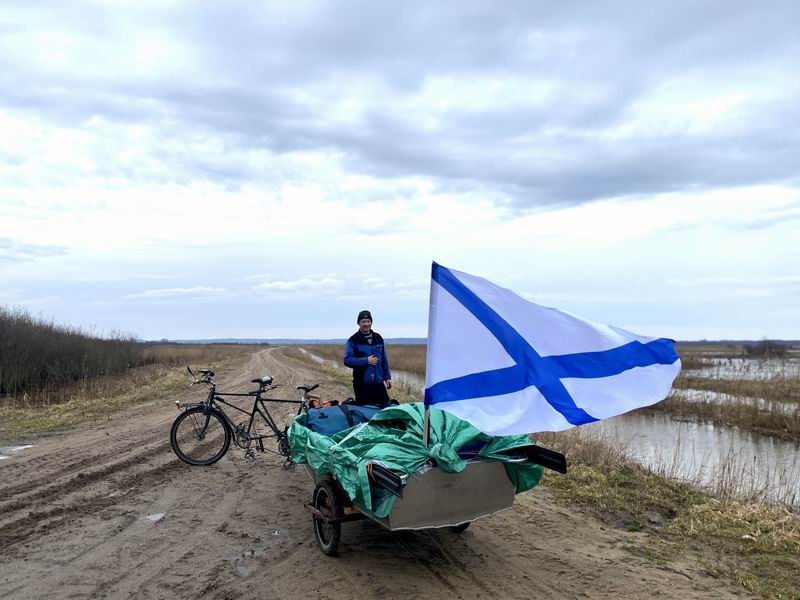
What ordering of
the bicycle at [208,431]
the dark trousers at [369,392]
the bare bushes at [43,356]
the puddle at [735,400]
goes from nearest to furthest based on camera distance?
the dark trousers at [369,392] < the bicycle at [208,431] < the puddle at [735,400] < the bare bushes at [43,356]

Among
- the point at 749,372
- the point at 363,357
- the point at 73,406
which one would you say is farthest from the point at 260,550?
the point at 749,372

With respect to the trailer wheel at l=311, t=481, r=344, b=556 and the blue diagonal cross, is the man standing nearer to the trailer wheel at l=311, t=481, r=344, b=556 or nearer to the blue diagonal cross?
the trailer wheel at l=311, t=481, r=344, b=556

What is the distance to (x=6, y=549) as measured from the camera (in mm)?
5129

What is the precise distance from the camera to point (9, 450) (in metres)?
9.23

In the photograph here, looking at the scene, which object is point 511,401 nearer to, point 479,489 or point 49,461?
point 479,489

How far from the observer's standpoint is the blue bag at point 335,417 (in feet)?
19.6

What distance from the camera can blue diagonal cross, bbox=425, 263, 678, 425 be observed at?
4289mm

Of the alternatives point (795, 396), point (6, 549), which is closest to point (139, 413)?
point (6, 549)

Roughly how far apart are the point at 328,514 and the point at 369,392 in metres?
2.41

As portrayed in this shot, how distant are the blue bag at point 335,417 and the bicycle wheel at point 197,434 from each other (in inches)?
90.7

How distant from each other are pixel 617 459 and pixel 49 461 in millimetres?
8059

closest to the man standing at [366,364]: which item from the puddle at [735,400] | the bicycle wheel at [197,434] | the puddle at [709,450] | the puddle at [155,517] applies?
the bicycle wheel at [197,434]

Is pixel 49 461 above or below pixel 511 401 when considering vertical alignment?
below

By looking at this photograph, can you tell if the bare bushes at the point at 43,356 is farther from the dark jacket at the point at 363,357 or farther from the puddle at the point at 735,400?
the puddle at the point at 735,400
